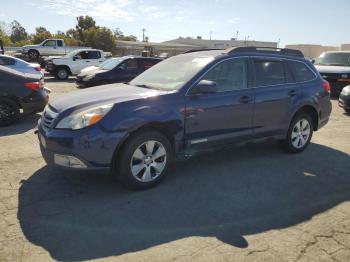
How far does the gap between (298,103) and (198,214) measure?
3.14 m

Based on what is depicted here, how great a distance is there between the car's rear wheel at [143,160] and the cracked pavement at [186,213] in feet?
0.54

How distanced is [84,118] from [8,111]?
4.52 meters

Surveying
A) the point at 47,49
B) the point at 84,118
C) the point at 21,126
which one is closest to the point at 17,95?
the point at 21,126

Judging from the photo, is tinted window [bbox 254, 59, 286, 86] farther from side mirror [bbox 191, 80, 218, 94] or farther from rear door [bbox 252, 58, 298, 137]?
side mirror [bbox 191, 80, 218, 94]

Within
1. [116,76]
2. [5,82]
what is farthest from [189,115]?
[116,76]

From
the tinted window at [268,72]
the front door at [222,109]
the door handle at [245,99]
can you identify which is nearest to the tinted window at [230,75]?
the front door at [222,109]

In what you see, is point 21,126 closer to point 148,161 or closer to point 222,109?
point 148,161

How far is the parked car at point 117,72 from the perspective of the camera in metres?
14.1

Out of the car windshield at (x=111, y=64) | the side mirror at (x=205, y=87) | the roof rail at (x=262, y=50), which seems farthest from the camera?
the car windshield at (x=111, y=64)

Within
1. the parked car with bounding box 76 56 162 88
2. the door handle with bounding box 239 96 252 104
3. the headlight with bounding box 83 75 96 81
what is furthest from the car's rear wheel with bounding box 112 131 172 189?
the headlight with bounding box 83 75 96 81

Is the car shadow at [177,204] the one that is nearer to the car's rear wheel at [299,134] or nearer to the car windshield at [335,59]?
the car's rear wheel at [299,134]

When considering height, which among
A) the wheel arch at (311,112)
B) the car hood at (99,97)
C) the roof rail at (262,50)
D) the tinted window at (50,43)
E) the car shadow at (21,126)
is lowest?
the car shadow at (21,126)

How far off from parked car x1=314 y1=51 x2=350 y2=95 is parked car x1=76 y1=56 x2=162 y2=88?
7.05 meters

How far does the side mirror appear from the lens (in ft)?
15.8
